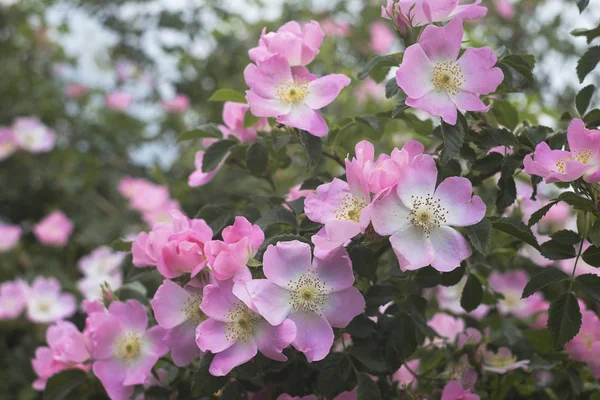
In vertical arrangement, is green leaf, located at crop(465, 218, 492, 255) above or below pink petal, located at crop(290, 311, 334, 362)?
above

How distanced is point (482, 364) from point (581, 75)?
408 millimetres

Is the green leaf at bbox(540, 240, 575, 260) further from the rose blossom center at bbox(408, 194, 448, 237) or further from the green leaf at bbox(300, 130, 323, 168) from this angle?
the green leaf at bbox(300, 130, 323, 168)

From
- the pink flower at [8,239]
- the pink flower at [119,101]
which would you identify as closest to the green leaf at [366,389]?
the pink flower at [8,239]

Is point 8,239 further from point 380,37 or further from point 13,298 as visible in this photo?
point 380,37

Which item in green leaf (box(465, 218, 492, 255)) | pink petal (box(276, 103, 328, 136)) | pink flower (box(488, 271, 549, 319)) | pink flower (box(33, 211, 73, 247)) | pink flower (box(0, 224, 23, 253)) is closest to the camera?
green leaf (box(465, 218, 492, 255))

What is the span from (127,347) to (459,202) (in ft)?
1.50

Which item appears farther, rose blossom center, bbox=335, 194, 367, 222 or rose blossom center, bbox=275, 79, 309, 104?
rose blossom center, bbox=275, 79, 309, 104

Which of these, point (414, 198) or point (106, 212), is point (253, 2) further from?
point (414, 198)

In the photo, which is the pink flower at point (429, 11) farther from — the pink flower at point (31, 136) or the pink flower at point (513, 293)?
the pink flower at point (31, 136)

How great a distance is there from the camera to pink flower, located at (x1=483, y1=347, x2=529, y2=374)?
882mm

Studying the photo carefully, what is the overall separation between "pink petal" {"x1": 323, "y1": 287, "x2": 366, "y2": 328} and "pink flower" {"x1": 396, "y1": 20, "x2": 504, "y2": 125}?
0.22 meters

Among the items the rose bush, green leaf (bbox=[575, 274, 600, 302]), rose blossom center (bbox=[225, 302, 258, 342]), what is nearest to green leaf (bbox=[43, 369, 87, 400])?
the rose bush

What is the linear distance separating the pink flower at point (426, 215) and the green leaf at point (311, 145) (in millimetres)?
143

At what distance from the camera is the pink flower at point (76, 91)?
2818 mm
